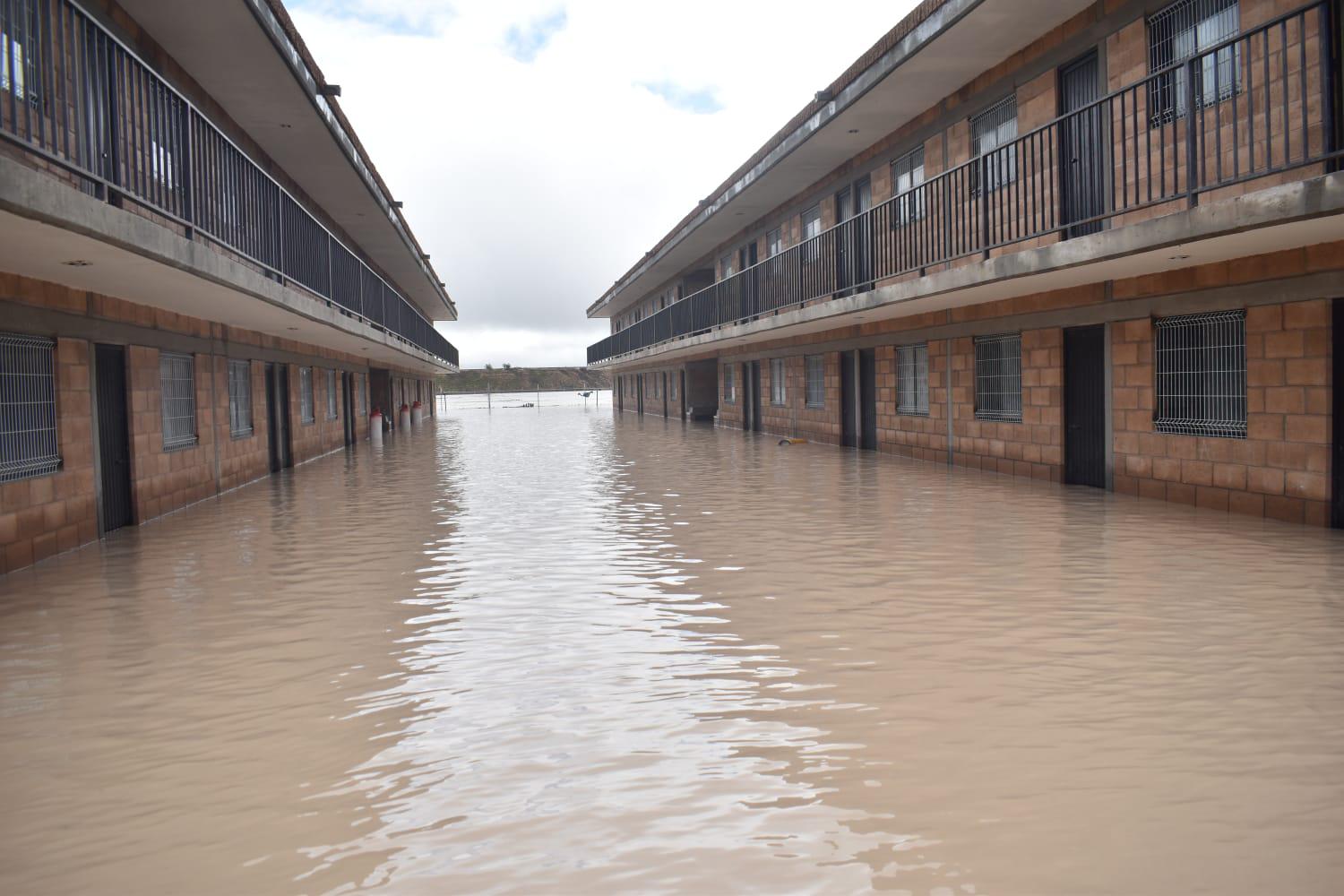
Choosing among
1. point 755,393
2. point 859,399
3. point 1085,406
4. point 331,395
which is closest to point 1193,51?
point 1085,406

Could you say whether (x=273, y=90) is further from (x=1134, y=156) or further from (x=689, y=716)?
(x=689, y=716)

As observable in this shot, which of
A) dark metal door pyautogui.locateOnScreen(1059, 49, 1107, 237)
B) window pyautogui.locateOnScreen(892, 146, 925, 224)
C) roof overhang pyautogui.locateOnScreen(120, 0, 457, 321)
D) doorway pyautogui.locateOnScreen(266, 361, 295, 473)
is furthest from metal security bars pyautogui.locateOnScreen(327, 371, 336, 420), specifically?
dark metal door pyautogui.locateOnScreen(1059, 49, 1107, 237)

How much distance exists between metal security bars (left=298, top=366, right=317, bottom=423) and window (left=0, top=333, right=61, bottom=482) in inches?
464

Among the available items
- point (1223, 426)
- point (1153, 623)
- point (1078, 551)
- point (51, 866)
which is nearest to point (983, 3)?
point (1223, 426)

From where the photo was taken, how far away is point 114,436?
36.4 feet

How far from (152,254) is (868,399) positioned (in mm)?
15282

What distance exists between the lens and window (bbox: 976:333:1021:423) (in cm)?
1475

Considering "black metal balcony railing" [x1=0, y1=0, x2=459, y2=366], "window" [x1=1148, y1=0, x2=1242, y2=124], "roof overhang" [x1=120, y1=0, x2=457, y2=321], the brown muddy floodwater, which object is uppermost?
"roof overhang" [x1=120, y1=0, x2=457, y2=321]

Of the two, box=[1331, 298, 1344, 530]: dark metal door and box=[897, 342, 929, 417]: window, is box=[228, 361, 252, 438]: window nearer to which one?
box=[897, 342, 929, 417]: window

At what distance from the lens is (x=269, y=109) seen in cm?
1432

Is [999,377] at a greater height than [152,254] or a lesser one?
lesser

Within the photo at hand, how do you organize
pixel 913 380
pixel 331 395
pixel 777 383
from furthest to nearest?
pixel 777 383 < pixel 331 395 < pixel 913 380

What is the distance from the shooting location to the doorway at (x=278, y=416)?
737 inches

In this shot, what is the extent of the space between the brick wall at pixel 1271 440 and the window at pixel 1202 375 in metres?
0.12
